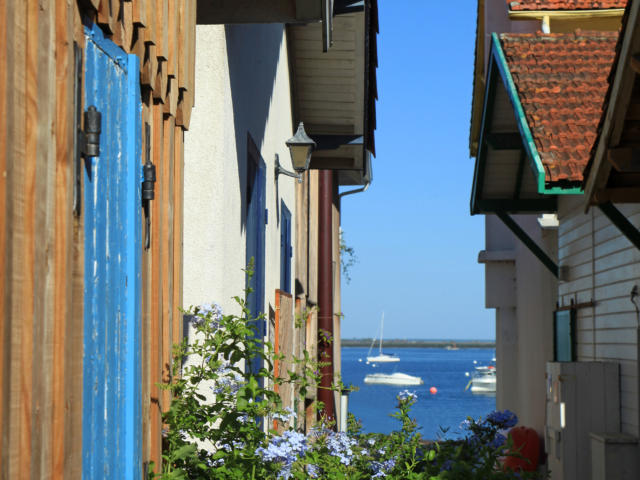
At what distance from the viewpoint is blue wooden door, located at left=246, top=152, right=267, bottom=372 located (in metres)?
6.93

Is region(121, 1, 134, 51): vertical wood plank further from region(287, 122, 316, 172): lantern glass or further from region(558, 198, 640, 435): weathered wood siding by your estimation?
region(558, 198, 640, 435): weathered wood siding

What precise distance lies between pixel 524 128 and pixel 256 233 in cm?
295

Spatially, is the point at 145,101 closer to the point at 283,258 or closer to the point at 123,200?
the point at 123,200

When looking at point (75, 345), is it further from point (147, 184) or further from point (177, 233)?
point (177, 233)

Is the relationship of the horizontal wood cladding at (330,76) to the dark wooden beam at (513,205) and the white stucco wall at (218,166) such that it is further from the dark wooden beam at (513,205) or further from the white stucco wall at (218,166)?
the white stucco wall at (218,166)

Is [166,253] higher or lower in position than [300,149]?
lower

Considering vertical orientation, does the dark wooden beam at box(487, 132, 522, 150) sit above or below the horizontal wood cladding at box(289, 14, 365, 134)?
below

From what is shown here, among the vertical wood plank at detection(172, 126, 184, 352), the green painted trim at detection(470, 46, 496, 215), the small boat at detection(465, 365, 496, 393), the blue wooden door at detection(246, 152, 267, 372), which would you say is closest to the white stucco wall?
the blue wooden door at detection(246, 152, 267, 372)

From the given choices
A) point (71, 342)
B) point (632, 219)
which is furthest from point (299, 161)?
point (71, 342)

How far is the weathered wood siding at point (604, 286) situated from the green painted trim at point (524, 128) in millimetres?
666

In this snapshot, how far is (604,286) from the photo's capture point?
9.65 m

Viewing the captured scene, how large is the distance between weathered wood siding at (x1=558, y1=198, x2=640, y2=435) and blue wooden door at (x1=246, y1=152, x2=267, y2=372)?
307 cm

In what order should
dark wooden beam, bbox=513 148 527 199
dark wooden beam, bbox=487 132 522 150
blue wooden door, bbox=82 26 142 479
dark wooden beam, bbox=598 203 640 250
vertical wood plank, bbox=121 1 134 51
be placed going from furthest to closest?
dark wooden beam, bbox=513 148 527 199 < dark wooden beam, bbox=487 132 522 150 < dark wooden beam, bbox=598 203 640 250 < vertical wood plank, bbox=121 1 134 51 < blue wooden door, bbox=82 26 142 479

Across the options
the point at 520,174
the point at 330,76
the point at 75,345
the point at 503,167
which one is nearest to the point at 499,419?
the point at 75,345
